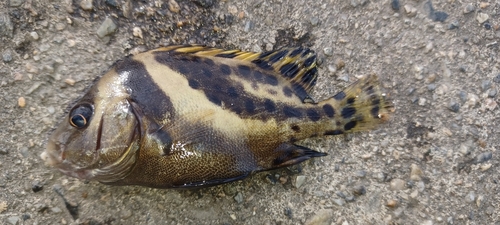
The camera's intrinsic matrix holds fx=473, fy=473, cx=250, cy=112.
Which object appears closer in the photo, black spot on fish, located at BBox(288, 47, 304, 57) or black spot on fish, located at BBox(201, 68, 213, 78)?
black spot on fish, located at BBox(201, 68, 213, 78)

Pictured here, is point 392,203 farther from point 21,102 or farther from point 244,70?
point 21,102

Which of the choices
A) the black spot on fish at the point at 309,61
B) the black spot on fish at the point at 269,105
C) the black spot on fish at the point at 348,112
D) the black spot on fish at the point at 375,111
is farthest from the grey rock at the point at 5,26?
the black spot on fish at the point at 375,111

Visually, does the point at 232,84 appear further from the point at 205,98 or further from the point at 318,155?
the point at 318,155

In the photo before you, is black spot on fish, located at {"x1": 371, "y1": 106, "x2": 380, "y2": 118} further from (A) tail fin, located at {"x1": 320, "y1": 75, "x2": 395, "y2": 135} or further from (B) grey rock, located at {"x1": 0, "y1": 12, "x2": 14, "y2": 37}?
(B) grey rock, located at {"x1": 0, "y1": 12, "x2": 14, "y2": 37}

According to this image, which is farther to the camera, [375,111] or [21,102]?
[375,111]

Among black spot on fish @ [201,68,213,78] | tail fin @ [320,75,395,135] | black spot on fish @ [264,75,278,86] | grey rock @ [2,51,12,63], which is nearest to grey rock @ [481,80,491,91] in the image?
tail fin @ [320,75,395,135]

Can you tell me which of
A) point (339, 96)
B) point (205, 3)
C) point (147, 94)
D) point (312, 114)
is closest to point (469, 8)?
point (339, 96)
